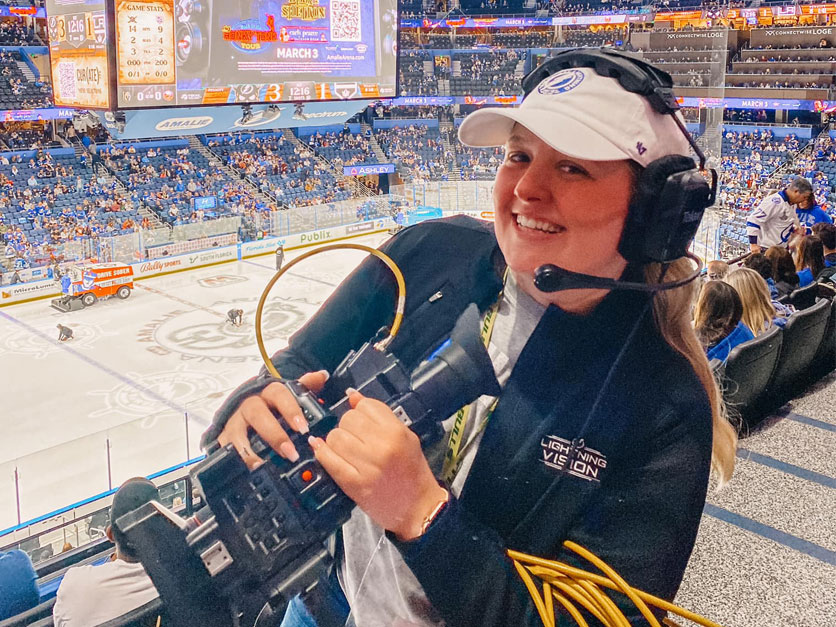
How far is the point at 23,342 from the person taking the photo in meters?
8.27

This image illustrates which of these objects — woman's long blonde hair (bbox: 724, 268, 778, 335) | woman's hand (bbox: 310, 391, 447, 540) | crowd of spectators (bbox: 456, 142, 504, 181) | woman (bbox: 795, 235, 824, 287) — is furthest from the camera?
crowd of spectators (bbox: 456, 142, 504, 181)

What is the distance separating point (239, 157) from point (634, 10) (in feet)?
34.0

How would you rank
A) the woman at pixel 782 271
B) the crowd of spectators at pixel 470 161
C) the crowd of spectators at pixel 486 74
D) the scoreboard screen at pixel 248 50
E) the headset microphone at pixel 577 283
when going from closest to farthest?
the headset microphone at pixel 577 283, the woman at pixel 782 271, the scoreboard screen at pixel 248 50, the crowd of spectators at pixel 470 161, the crowd of spectators at pixel 486 74

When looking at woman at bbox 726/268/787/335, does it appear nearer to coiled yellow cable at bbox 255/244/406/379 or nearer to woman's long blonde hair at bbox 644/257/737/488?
woman's long blonde hair at bbox 644/257/737/488

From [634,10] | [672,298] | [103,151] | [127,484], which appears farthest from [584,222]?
[634,10]

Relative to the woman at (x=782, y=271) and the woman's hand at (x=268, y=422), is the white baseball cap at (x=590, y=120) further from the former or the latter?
the woman at (x=782, y=271)

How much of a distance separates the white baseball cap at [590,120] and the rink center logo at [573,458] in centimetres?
23

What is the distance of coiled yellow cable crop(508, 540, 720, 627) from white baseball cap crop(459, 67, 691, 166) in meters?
0.32

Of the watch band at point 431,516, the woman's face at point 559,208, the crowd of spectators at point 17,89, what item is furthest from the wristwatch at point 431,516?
the crowd of spectators at point 17,89

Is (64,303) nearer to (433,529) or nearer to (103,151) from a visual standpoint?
(103,151)

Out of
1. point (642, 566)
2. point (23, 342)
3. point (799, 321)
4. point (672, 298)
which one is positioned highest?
point (672, 298)

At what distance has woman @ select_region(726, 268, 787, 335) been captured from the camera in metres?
2.31

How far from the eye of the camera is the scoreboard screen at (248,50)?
29.3ft

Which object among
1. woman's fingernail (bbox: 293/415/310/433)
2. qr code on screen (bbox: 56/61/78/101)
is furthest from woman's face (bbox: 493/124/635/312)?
qr code on screen (bbox: 56/61/78/101)
